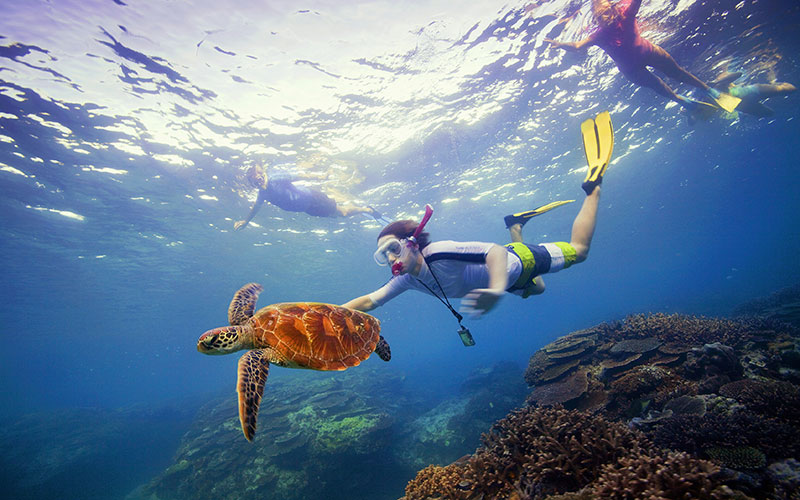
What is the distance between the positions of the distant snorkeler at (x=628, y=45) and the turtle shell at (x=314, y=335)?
11042 millimetres

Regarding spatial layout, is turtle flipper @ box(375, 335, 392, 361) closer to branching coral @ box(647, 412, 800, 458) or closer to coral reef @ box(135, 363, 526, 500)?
branching coral @ box(647, 412, 800, 458)

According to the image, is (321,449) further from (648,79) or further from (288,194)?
(648,79)

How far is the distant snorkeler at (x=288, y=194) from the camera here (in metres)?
14.4

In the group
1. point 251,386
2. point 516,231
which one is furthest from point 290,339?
point 516,231

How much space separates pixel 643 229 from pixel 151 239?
63.4m

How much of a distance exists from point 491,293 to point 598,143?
4.79 meters

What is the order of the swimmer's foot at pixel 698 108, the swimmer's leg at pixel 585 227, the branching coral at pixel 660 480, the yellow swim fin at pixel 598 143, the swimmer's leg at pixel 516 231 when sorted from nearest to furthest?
the branching coral at pixel 660 480
the swimmer's leg at pixel 585 227
the yellow swim fin at pixel 598 143
the swimmer's leg at pixel 516 231
the swimmer's foot at pixel 698 108

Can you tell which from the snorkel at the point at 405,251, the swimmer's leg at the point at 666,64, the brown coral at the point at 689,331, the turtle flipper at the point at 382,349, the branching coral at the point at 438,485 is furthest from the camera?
the swimmer's leg at the point at 666,64

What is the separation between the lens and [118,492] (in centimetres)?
1435

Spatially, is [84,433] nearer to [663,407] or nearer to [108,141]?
[108,141]

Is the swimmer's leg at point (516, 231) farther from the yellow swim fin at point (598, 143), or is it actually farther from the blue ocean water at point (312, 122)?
the blue ocean water at point (312, 122)

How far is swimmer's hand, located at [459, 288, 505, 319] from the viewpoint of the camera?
3.45 m

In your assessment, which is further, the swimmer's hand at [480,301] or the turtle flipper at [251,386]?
the swimmer's hand at [480,301]

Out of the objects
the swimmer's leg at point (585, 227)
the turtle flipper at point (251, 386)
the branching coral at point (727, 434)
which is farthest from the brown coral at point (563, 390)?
the turtle flipper at point (251, 386)
